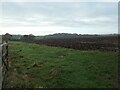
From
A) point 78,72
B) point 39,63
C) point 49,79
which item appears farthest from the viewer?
point 39,63

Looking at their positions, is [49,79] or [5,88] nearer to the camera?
[5,88]

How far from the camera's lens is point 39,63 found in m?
19.3

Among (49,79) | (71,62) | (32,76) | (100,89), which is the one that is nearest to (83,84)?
(100,89)

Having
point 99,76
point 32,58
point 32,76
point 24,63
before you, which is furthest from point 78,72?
point 32,58

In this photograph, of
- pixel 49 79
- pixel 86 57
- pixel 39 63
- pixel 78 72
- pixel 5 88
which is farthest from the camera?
pixel 86 57

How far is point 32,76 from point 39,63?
3.14m

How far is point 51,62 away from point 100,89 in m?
5.98

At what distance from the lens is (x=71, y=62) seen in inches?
774

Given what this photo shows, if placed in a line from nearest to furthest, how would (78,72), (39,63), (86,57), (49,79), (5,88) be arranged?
1. (5,88)
2. (49,79)
3. (78,72)
4. (39,63)
5. (86,57)

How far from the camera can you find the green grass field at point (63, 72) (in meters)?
14.9

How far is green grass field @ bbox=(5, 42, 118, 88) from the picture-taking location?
14.9 meters

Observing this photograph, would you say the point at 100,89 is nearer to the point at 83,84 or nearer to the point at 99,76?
the point at 83,84

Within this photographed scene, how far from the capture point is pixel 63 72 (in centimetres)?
1667

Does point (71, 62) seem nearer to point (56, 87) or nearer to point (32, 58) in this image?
point (32, 58)
